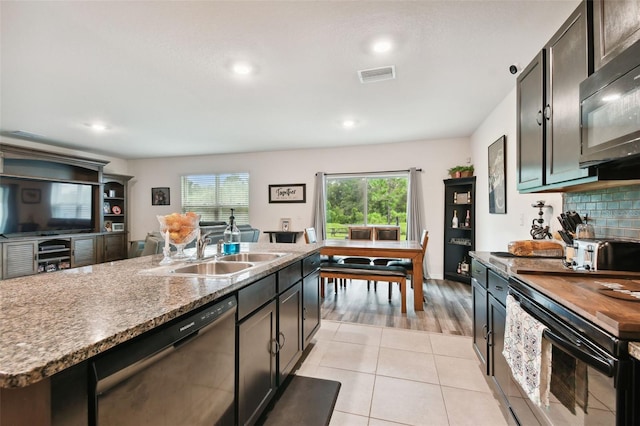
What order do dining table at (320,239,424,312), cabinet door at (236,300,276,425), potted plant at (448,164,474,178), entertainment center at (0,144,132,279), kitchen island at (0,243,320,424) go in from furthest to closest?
potted plant at (448,164,474,178)
entertainment center at (0,144,132,279)
dining table at (320,239,424,312)
cabinet door at (236,300,276,425)
kitchen island at (0,243,320,424)

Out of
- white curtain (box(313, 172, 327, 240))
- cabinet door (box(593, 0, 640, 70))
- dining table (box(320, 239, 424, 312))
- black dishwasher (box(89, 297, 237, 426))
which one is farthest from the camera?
white curtain (box(313, 172, 327, 240))

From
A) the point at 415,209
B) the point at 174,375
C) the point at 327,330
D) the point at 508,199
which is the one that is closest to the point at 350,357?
the point at 327,330

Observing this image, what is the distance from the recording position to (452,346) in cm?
252

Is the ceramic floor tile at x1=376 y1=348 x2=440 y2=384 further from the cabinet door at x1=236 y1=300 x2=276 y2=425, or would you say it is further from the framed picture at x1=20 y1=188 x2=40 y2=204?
the framed picture at x1=20 y1=188 x2=40 y2=204

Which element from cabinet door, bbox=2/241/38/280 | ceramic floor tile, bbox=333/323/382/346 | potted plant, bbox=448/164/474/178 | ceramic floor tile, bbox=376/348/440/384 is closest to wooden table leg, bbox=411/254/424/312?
ceramic floor tile, bbox=333/323/382/346

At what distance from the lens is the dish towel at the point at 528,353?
109 centimetres

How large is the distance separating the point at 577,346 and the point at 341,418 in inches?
51.7

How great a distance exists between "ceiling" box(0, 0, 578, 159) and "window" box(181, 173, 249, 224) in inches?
82.0

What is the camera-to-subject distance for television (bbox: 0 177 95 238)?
14.6 feet

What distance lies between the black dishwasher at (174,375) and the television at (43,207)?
558 cm

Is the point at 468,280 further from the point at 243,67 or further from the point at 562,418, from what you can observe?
the point at 243,67

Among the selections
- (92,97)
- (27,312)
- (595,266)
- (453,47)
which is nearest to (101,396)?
(27,312)

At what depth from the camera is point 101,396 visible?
0.71 meters

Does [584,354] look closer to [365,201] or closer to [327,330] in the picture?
[327,330]
